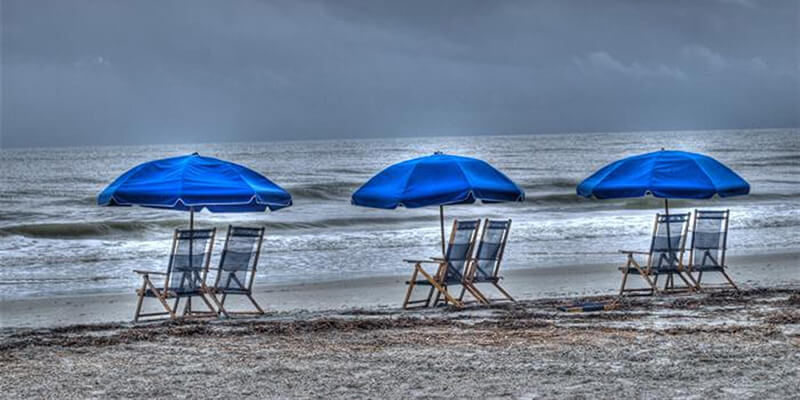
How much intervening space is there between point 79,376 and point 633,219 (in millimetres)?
20395

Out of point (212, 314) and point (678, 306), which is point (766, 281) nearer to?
point (678, 306)

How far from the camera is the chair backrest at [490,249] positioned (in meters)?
11.4

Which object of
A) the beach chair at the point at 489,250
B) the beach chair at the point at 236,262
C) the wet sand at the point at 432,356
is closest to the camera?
the wet sand at the point at 432,356

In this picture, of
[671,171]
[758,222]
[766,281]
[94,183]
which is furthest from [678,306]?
[94,183]

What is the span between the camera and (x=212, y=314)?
10461mm

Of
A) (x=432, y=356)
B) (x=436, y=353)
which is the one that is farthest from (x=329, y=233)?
(x=432, y=356)

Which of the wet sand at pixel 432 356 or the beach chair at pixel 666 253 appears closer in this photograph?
the wet sand at pixel 432 356

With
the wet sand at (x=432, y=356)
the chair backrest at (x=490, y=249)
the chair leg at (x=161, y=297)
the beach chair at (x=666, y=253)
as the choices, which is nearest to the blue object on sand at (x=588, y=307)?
the wet sand at (x=432, y=356)

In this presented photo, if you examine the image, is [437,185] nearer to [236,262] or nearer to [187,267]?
[236,262]

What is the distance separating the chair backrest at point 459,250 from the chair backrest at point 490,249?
130 mm

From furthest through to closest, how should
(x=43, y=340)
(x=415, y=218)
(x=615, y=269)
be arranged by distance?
(x=415, y=218)
(x=615, y=269)
(x=43, y=340)

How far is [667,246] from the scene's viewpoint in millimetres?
11898

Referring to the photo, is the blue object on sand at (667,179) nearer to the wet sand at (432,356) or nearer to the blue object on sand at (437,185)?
the blue object on sand at (437,185)

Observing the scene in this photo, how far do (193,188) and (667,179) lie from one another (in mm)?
4714
